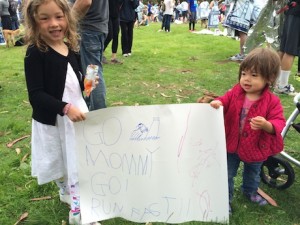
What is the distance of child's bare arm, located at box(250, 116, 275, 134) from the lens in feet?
6.86

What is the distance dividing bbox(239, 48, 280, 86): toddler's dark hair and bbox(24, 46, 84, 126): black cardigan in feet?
3.73

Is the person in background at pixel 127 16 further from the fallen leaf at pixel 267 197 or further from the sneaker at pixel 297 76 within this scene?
the fallen leaf at pixel 267 197

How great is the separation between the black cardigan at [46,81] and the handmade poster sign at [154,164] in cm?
20

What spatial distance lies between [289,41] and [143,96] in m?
2.28

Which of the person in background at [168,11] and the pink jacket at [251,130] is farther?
the person in background at [168,11]

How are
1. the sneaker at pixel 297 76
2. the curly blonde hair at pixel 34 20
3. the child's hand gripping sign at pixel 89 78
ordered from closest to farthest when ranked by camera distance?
the curly blonde hair at pixel 34 20
the child's hand gripping sign at pixel 89 78
the sneaker at pixel 297 76

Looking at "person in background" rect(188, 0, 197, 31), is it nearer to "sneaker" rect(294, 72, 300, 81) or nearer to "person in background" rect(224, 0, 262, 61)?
"person in background" rect(224, 0, 262, 61)

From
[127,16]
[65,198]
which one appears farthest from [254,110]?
[127,16]

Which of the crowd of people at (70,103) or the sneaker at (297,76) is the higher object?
the crowd of people at (70,103)

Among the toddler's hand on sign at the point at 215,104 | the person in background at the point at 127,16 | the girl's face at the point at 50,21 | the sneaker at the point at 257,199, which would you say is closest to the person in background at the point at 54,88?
the girl's face at the point at 50,21

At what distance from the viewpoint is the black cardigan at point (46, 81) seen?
204 centimetres

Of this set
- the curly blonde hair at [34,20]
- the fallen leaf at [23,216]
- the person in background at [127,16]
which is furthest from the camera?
the person in background at [127,16]

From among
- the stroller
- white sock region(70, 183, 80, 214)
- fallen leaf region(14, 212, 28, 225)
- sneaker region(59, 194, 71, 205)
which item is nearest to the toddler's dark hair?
the stroller

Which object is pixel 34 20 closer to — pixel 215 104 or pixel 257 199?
pixel 215 104
